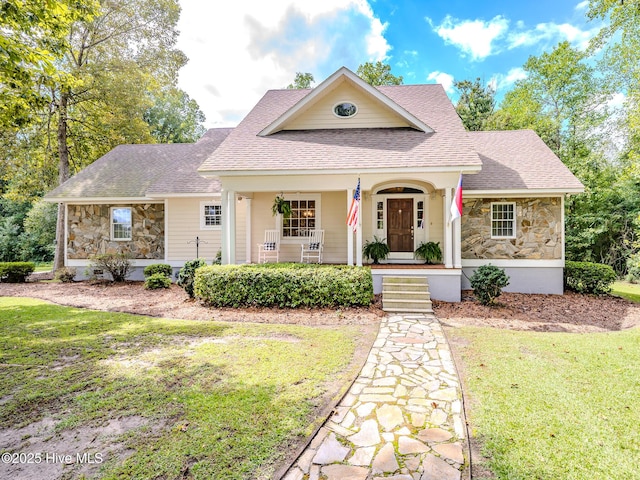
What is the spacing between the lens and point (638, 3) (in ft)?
25.3

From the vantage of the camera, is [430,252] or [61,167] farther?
[61,167]

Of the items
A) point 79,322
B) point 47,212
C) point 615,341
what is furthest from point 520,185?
point 47,212

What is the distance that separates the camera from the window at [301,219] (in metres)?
11.2

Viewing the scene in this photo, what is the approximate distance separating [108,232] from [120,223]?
60 centimetres

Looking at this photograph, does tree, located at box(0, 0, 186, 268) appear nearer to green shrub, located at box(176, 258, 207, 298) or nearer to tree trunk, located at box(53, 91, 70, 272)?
tree trunk, located at box(53, 91, 70, 272)

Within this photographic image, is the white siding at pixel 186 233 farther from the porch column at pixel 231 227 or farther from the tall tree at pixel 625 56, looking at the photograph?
the tall tree at pixel 625 56

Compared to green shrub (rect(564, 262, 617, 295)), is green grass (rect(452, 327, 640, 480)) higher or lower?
lower

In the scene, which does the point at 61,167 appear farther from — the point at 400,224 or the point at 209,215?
the point at 400,224

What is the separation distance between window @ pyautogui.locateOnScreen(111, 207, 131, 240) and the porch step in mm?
10492

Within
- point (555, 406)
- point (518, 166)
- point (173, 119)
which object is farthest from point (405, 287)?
point (173, 119)

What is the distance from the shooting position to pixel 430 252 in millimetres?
10000

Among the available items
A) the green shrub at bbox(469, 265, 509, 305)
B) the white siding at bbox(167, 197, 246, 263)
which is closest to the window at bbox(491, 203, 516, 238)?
the green shrub at bbox(469, 265, 509, 305)

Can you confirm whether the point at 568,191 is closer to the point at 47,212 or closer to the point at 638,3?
the point at 638,3

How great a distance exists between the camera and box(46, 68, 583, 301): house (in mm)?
9031
